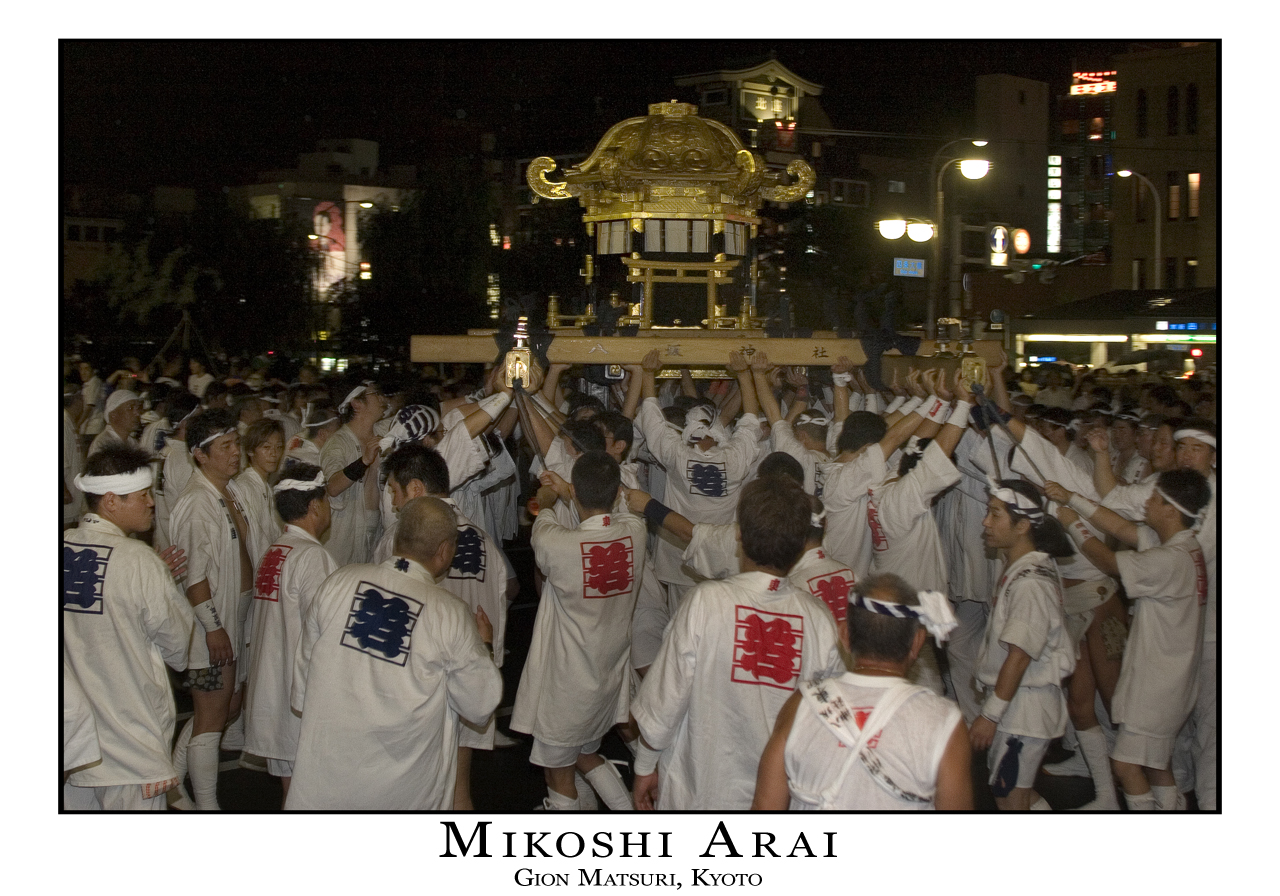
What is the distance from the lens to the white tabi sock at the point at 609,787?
5242 millimetres

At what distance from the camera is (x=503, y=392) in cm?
573

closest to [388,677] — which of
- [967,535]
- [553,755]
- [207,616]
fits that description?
[553,755]

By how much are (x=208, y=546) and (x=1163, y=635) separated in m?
4.40

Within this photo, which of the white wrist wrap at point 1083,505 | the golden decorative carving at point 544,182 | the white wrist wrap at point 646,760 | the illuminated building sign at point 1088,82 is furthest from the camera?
the illuminated building sign at point 1088,82

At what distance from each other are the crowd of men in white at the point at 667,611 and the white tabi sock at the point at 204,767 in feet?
0.04

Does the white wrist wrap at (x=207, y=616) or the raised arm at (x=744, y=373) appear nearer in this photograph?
the white wrist wrap at (x=207, y=616)

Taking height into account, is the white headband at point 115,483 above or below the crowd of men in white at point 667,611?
above

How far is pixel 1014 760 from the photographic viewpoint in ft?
16.1

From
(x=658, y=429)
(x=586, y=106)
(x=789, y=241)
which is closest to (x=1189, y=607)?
(x=658, y=429)

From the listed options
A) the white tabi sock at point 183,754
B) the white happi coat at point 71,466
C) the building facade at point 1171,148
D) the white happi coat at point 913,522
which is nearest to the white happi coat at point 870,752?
the white happi coat at point 913,522

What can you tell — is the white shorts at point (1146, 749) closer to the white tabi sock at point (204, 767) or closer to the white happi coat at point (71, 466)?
the white tabi sock at point (204, 767)

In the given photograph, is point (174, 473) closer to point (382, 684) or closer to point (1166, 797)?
point (382, 684)

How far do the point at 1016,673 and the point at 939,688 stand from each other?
2.03m

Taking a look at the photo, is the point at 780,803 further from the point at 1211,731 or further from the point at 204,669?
the point at 204,669
